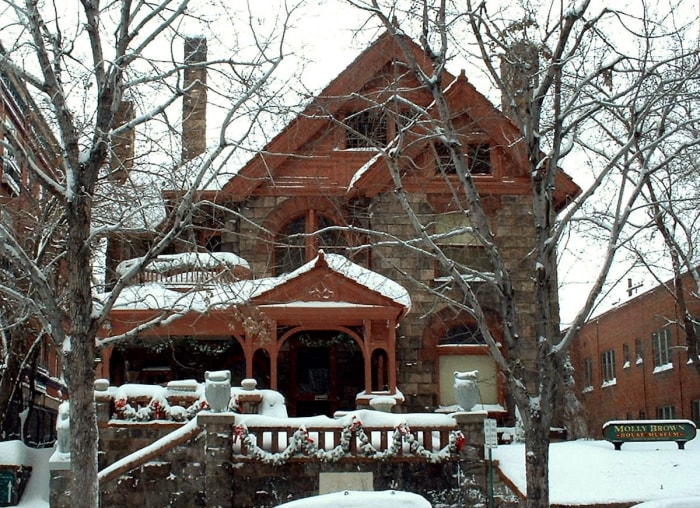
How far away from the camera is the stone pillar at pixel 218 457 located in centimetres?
1741

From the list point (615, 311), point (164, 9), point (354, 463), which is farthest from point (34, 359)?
point (615, 311)

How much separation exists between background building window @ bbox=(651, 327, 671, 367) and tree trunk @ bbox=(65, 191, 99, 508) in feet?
89.0

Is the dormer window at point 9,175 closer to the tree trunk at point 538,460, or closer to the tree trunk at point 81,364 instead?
the tree trunk at point 81,364

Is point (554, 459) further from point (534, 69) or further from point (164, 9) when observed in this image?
point (164, 9)

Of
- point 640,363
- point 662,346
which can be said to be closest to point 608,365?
point 640,363

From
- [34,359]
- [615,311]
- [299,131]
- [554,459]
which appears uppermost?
[299,131]

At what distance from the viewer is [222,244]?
25.3 meters

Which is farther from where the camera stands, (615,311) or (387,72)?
(615,311)

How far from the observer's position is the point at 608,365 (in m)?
43.2

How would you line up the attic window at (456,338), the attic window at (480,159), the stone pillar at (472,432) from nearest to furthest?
1. the stone pillar at (472,432)
2. the attic window at (456,338)
3. the attic window at (480,159)

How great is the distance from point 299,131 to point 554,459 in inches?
408

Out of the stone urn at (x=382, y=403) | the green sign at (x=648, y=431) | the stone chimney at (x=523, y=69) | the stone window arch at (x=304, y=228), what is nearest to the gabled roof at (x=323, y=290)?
the stone urn at (x=382, y=403)

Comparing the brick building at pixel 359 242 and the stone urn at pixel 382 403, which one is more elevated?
the brick building at pixel 359 242

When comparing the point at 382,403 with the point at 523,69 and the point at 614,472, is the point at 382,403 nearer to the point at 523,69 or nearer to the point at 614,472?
the point at 614,472
